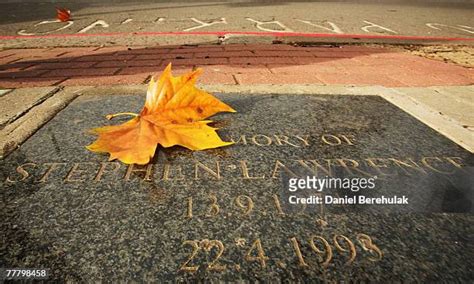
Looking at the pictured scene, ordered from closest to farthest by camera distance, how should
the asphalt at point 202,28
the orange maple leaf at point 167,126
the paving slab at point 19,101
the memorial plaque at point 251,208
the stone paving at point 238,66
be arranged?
the memorial plaque at point 251,208 → the orange maple leaf at point 167,126 → the paving slab at point 19,101 → the stone paving at point 238,66 → the asphalt at point 202,28

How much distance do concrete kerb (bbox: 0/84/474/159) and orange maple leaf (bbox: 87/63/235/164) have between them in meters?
0.34

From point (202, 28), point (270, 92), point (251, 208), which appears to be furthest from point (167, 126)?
point (202, 28)

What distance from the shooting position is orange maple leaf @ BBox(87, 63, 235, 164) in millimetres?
1204

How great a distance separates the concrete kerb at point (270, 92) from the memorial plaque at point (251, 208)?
0.22 ft

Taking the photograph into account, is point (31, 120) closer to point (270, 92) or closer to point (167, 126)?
point (167, 126)

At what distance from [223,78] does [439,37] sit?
11.5ft

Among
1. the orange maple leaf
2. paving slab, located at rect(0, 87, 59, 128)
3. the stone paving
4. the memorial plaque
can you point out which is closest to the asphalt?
the stone paving

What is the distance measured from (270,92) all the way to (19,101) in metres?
1.36

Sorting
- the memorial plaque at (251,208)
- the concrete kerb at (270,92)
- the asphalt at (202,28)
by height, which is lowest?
the memorial plaque at (251,208)

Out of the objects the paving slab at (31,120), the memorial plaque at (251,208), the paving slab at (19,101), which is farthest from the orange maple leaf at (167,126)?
the paving slab at (19,101)

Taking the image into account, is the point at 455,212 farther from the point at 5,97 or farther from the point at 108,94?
the point at 5,97

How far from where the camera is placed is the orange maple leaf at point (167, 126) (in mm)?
1204

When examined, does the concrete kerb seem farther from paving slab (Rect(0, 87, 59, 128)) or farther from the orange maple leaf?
the orange maple leaf

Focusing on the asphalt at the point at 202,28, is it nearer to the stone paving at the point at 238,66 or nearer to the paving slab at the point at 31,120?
the stone paving at the point at 238,66
